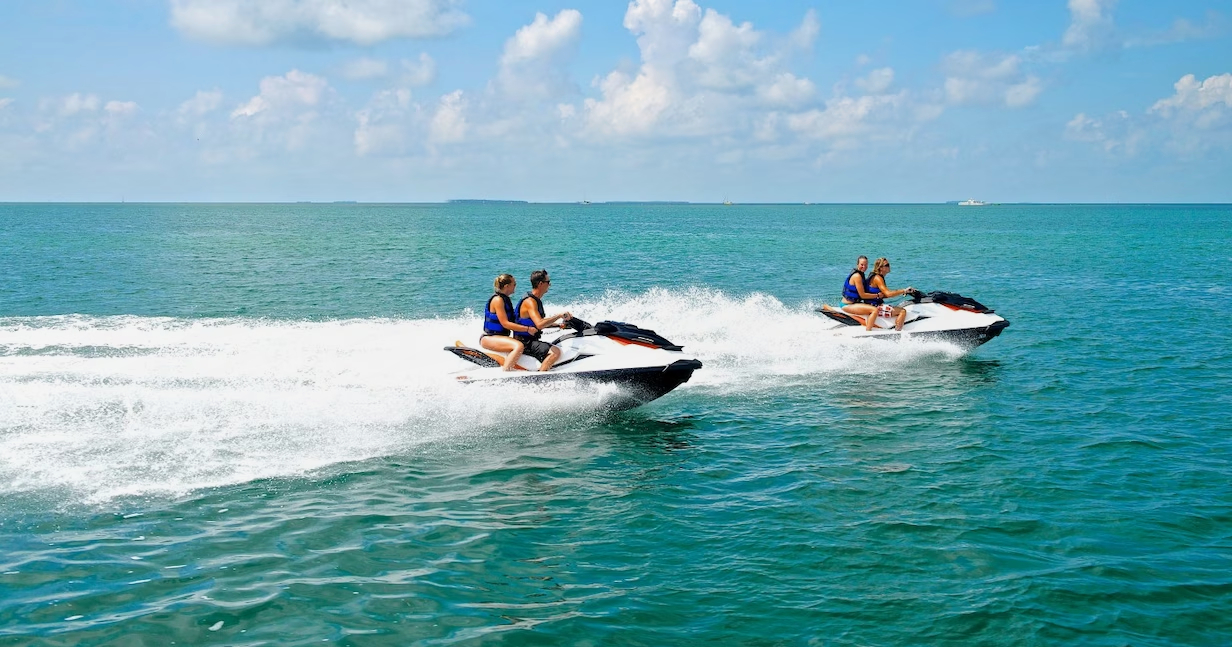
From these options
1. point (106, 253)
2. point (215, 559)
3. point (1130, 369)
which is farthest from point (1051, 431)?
point (106, 253)

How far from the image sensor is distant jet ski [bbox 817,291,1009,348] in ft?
56.1

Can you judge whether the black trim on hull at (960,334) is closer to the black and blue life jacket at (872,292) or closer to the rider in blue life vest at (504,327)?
the black and blue life jacket at (872,292)

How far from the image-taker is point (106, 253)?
52719mm

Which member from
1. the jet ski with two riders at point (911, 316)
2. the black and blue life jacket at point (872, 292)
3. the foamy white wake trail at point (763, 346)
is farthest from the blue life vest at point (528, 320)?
the black and blue life jacket at point (872, 292)

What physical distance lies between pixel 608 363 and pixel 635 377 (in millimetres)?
420

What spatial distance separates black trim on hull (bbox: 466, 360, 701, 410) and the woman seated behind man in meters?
6.14

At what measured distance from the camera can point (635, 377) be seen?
1247 cm

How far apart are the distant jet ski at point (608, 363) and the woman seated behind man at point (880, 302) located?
605 cm

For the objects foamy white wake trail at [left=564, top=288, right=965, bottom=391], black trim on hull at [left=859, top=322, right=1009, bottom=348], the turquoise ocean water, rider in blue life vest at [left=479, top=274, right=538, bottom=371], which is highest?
rider in blue life vest at [left=479, top=274, right=538, bottom=371]

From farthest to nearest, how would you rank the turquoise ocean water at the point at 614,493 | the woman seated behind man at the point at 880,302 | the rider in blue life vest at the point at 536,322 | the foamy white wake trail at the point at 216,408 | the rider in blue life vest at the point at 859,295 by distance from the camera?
the rider in blue life vest at the point at 859,295
the woman seated behind man at the point at 880,302
the rider in blue life vest at the point at 536,322
the foamy white wake trail at the point at 216,408
the turquoise ocean water at the point at 614,493

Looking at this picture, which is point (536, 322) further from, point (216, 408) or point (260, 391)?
point (216, 408)

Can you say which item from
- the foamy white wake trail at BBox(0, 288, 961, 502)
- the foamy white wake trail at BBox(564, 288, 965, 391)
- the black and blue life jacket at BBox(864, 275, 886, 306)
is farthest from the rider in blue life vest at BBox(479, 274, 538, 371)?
the black and blue life jacket at BBox(864, 275, 886, 306)

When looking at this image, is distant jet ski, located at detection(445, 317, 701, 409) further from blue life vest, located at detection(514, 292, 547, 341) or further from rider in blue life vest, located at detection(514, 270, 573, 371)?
blue life vest, located at detection(514, 292, 547, 341)

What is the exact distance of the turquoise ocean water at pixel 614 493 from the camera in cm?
692
